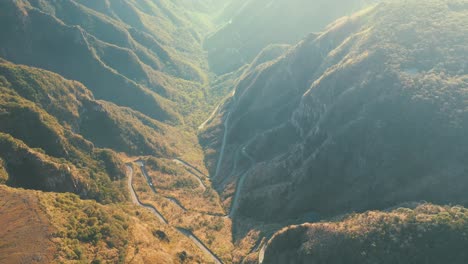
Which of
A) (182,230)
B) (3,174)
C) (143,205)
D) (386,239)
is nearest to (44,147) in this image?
(3,174)

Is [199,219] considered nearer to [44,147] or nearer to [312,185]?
[312,185]

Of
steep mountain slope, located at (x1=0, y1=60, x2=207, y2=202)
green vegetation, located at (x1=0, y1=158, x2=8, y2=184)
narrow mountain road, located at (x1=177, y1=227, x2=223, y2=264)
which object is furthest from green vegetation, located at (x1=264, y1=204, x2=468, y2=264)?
green vegetation, located at (x1=0, y1=158, x2=8, y2=184)

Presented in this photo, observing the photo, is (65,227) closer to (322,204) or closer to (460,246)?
(322,204)

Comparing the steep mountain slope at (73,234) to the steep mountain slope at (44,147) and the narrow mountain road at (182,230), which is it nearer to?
the narrow mountain road at (182,230)

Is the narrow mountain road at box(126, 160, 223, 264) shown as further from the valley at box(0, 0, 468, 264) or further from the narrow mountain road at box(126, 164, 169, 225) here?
the valley at box(0, 0, 468, 264)

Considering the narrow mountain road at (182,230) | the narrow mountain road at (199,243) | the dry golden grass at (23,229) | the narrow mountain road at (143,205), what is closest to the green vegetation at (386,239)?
the narrow mountain road at (199,243)

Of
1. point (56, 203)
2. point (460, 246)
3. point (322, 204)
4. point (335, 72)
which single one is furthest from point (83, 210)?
point (335, 72)
